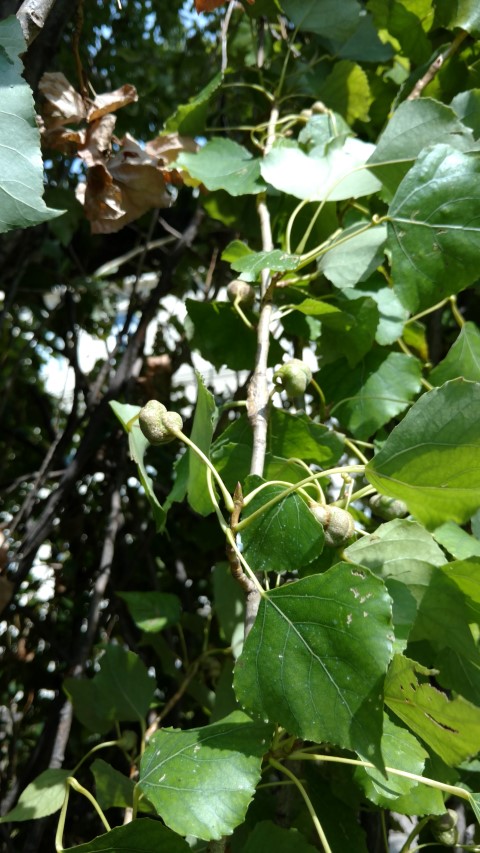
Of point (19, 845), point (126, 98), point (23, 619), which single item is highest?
point (126, 98)

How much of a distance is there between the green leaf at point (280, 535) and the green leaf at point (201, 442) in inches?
2.4

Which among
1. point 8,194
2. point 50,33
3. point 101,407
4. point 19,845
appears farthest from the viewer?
point 19,845

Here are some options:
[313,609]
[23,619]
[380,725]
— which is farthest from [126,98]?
[23,619]

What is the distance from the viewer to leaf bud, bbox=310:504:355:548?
28.0 inches

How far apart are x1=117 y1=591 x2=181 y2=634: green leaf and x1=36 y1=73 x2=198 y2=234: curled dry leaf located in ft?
1.74

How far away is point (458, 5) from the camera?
3.55 ft

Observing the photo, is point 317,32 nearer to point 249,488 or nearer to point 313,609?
point 249,488

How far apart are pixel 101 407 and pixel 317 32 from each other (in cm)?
71

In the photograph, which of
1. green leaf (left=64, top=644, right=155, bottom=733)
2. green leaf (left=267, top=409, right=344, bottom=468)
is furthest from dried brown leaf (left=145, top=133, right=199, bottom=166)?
green leaf (left=64, top=644, right=155, bottom=733)

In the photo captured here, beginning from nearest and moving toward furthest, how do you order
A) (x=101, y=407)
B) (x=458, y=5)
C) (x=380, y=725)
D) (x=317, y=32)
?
(x=380, y=725)
(x=458, y=5)
(x=317, y=32)
(x=101, y=407)

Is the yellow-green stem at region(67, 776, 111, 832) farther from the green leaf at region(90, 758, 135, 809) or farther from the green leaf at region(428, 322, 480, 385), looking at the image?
the green leaf at region(428, 322, 480, 385)

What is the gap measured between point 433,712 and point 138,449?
402mm

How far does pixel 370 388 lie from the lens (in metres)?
1.01

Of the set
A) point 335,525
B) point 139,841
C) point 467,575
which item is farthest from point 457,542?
point 139,841
